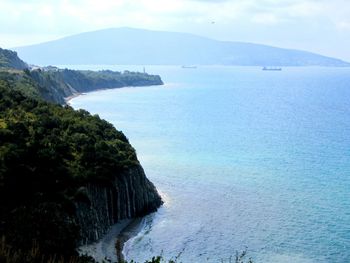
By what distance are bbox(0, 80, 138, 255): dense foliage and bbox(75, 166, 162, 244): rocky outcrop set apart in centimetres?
84

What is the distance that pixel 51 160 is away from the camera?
49969mm

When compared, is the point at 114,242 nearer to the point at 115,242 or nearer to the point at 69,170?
the point at 115,242

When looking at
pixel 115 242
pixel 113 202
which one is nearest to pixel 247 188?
pixel 113 202

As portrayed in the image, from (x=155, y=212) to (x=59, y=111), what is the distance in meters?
19.3

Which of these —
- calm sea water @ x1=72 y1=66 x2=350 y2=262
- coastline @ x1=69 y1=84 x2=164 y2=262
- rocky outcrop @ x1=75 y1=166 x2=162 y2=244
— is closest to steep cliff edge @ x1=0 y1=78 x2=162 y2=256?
rocky outcrop @ x1=75 y1=166 x2=162 y2=244

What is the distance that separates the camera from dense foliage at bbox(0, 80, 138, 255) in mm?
33141

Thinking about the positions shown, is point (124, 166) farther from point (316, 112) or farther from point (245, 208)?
point (316, 112)

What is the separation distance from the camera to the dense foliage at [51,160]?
33141 mm

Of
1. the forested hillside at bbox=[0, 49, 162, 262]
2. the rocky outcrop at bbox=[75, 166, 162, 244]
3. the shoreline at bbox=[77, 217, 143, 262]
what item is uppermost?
the forested hillside at bbox=[0, 49, 162, 262]

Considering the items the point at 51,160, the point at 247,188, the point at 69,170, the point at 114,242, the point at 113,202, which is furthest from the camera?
the point at 247,188

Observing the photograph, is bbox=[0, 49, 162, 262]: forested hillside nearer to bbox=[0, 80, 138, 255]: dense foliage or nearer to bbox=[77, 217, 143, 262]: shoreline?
bbox=[0, 80, 138, 255]: dense foliage

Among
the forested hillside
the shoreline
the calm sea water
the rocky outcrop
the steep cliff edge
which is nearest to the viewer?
the shoreline

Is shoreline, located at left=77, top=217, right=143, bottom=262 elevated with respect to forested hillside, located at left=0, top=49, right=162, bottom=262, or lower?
lower

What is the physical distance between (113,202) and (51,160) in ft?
25.5
